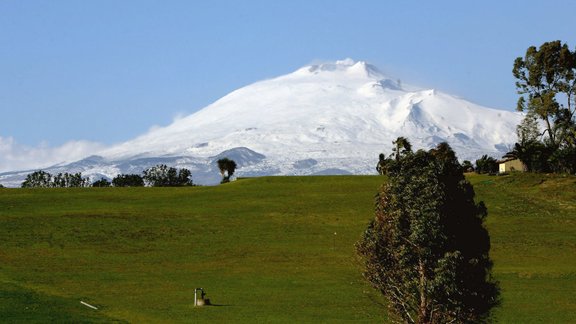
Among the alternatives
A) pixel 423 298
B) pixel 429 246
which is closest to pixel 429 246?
pixel 429 246

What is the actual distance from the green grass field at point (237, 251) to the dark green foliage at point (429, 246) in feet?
18.6

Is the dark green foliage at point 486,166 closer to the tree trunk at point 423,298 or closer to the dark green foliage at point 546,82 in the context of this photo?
the dark green foliage at point 546,82

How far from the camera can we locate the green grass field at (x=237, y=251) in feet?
198

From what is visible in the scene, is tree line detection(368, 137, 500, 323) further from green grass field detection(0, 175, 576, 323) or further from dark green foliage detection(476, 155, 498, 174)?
dark green foliage detection(476, 155, 498, 174)

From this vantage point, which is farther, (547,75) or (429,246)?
(547,75)

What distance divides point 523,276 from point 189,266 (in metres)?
23.6

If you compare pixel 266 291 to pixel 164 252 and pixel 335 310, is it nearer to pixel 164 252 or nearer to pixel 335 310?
pixel 335 310

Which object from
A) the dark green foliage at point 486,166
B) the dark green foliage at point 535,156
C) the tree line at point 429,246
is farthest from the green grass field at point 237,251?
the dark green foliage at point 486,166

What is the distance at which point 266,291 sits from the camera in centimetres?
6756

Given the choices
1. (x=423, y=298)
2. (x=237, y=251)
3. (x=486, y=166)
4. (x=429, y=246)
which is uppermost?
(x=486, y=166)

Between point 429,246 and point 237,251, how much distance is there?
46.8m

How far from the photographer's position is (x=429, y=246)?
135ft

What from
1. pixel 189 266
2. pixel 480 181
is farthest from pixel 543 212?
pixel 189 266

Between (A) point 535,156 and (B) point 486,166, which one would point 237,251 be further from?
(B) point 486,166
